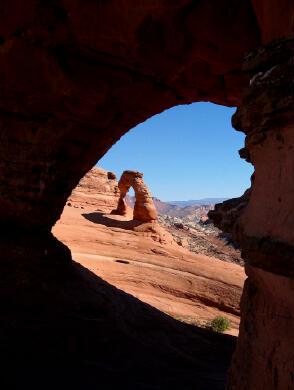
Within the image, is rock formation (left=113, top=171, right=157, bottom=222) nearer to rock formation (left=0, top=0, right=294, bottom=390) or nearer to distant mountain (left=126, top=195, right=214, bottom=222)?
rock formation (left=0, top=0, right=294, bottom=390)

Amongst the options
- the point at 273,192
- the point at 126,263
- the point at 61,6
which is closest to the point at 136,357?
the point at 273,192

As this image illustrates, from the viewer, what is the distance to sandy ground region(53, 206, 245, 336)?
9.71 m

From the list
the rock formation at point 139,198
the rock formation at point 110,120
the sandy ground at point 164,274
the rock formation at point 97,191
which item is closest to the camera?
the rock formation at point 110,120

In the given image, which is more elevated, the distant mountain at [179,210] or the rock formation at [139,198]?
the rock formation at [139,198]

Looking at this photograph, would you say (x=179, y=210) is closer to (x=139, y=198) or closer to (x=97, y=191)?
(x=97, y=191)

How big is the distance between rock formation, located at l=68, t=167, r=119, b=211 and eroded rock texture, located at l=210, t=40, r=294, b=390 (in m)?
22.1

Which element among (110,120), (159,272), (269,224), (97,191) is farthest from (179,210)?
(269,224)

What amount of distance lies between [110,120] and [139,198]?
11487 mm

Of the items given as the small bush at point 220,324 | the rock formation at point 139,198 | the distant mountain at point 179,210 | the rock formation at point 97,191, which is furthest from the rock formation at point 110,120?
the distant mountain at point 179,210

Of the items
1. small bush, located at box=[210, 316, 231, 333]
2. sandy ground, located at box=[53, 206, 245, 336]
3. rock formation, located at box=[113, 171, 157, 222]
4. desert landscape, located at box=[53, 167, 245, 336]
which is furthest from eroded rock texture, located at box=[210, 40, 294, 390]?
rock formation, located at box=[113, 171, 157, 222]

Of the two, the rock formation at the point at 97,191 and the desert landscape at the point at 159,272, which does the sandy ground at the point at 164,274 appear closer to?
the desert landscape at the point at 159,272

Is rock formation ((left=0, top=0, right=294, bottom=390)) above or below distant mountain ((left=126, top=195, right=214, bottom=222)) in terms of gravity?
above

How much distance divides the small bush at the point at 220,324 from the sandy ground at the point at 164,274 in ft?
0.81

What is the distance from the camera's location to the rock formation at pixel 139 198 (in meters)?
16.2
